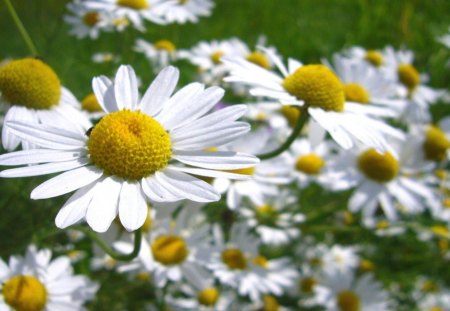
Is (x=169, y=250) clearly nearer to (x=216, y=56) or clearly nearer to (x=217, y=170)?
(x=217, y=170)

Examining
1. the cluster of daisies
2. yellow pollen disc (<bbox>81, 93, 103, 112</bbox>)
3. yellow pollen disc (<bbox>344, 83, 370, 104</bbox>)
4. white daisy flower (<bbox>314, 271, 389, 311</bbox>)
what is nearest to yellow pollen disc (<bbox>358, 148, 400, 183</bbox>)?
the cluster of daisies

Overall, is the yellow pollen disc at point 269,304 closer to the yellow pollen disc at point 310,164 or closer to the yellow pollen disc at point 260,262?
the yellow pollen disc at point 260,262

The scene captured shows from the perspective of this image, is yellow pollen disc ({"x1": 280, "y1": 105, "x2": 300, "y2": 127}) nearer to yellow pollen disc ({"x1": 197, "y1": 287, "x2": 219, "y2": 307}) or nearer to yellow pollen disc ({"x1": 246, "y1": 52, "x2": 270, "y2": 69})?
yellow pollen disc ({"x1": 246, "y1": 52, "x2": 270, "y2": 69})

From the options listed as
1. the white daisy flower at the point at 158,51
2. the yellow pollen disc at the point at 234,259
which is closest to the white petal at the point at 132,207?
the yellow pollen disc at the point at 234,259

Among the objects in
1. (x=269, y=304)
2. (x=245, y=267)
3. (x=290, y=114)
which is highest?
(x=290, y=114)

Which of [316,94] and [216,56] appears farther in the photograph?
[216,56]

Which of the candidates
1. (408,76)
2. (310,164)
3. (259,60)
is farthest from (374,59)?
(310,164)

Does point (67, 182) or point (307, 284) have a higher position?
point (67, 182)
